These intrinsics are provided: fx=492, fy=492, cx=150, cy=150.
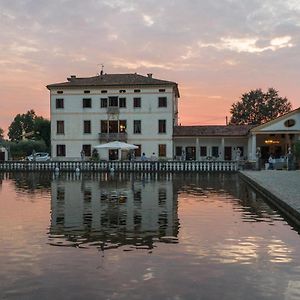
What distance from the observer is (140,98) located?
164ft

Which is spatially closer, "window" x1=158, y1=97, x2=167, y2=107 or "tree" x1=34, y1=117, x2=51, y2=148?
"window" x1=158, y1=97, x2=167, y2=107

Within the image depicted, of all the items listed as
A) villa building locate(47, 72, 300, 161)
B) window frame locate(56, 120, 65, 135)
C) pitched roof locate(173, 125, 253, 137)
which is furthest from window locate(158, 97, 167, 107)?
window frame locate(56, 120, 65, 135)

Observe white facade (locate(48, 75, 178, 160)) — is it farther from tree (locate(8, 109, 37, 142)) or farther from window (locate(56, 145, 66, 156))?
tree (locate(8, 109, 37, 142))

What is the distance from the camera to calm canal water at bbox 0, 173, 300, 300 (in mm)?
6426

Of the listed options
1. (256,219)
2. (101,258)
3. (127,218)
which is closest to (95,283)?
(101,258)

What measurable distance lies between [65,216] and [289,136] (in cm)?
3545

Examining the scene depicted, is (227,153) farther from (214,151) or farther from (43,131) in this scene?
(43,131)

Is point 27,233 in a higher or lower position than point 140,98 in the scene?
lower

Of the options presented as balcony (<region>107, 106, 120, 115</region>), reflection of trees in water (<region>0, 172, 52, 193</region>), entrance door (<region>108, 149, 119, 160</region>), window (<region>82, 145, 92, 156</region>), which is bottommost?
reflection of trees in water (<region>0, 172, 52, 193</region>)

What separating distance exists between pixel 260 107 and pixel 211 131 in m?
31.1

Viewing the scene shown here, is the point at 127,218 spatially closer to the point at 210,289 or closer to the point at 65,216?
the point at 65,216

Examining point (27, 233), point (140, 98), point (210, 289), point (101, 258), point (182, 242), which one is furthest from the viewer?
point (140, 98)

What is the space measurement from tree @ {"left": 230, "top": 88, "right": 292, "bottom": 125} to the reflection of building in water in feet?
200

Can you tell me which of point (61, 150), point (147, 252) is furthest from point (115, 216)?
point (61, 150)
